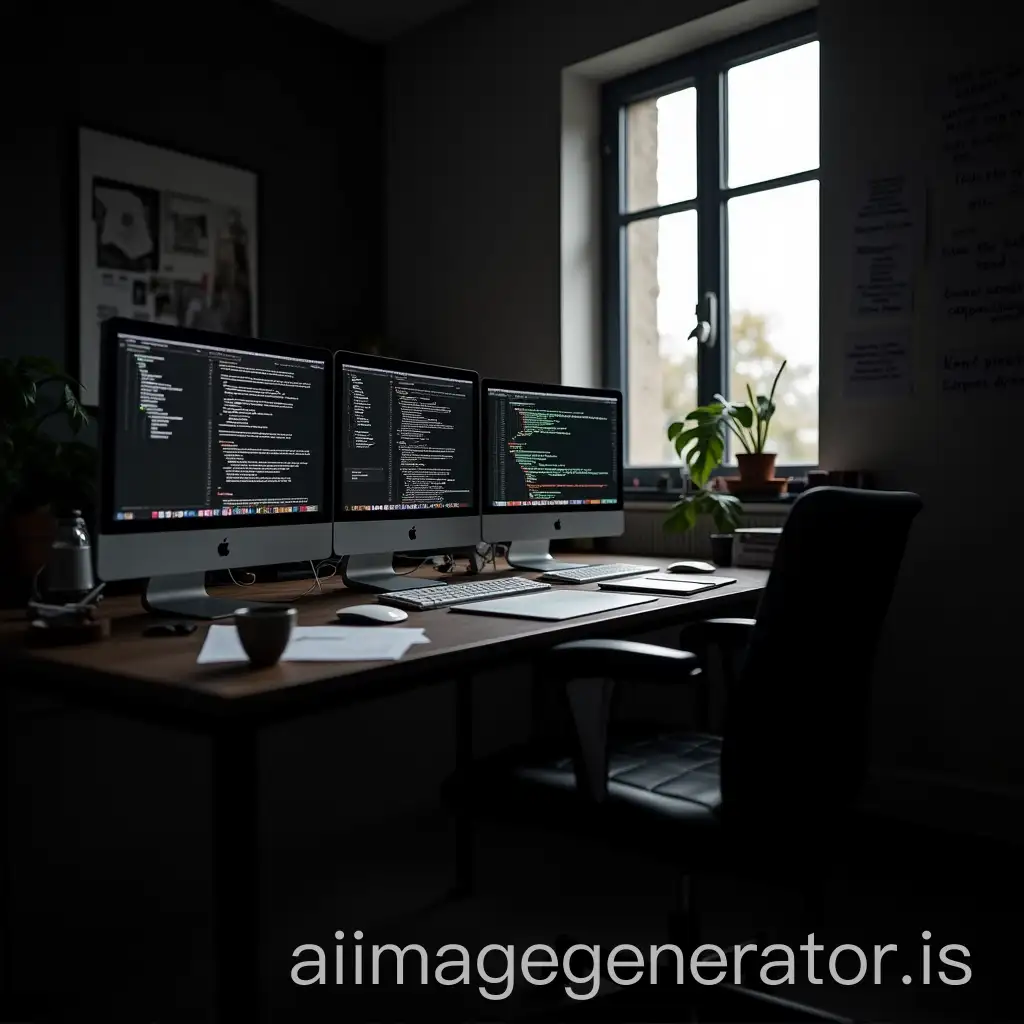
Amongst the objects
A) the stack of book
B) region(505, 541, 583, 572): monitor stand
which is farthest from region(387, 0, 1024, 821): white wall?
region(505, 541, 583, 572): monitor stand

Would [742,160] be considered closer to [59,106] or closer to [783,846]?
[59,106]

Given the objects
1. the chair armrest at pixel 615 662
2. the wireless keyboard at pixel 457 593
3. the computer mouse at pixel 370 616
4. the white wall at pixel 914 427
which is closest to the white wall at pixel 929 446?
the white wall at pixel 914 427

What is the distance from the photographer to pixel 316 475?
202 centimetres

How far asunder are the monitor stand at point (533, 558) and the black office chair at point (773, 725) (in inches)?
40.5

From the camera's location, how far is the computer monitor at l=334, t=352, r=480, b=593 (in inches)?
82.7

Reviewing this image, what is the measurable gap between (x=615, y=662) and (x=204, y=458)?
857mm

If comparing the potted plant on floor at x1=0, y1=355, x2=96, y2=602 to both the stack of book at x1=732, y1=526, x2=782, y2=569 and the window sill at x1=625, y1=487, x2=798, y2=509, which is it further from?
the window sill at x1=625, y1=487, x2=798, y2=509

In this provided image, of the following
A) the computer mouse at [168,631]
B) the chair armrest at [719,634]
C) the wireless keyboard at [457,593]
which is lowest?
the chair armrest at [719,634]

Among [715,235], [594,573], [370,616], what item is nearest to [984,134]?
[715,235]

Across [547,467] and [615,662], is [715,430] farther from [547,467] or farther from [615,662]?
[615,662]

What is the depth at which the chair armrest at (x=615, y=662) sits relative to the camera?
145cm

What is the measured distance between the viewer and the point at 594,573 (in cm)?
245

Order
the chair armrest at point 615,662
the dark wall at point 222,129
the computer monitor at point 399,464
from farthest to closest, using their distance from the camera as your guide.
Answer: the dark wall at point 222,129, the computer monitor at point 399,464, the chair armrest at point 615,662

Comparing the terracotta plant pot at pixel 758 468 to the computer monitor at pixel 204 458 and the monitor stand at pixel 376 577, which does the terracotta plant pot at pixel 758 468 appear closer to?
the monitor stand at pixel 376 577
